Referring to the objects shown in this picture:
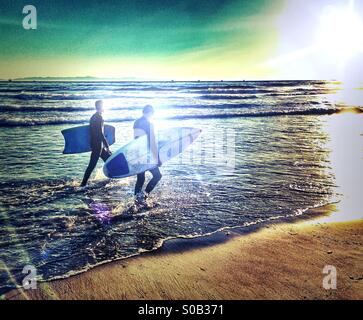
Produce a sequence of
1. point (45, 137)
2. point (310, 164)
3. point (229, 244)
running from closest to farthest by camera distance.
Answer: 1. point (229, 244)
2. point (310, 164)
3. point (45, 137)

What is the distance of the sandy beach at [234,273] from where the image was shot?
12.1ft

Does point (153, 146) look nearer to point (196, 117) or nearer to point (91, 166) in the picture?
point (91, 166)

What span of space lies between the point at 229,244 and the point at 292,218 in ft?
4.61

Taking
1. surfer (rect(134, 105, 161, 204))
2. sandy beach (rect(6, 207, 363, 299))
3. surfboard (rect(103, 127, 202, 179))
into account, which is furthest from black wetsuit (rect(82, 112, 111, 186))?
sandy beach (rect(6, 207, 363, 299))

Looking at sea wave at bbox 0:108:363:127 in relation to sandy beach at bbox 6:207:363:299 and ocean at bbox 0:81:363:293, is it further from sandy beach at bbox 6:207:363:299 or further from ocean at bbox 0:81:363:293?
sandy beach at bbox 6:207:363:299

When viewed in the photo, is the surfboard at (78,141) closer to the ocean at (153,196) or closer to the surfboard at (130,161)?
the ocean at (153,196)

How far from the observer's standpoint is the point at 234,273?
13.2ft

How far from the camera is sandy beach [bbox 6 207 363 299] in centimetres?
370

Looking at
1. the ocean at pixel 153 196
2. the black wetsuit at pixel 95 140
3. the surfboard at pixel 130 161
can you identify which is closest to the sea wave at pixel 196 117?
the ocean at pixel 153 196

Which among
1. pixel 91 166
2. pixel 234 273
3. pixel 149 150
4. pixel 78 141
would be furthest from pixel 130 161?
pixel 234 273

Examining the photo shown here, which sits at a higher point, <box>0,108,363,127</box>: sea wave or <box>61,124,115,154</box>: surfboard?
<box>0,108,363,127</box>: sea wave

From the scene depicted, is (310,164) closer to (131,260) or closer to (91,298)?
(131,260)

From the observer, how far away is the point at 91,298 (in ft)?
11.9
